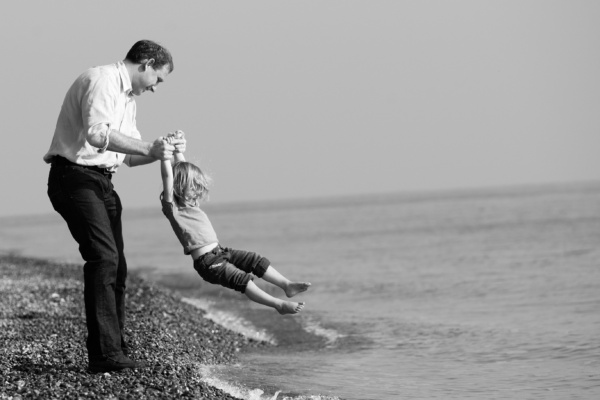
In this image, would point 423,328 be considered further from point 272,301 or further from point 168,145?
point 168,145

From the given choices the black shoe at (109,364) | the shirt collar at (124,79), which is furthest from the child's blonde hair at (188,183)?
the black shoe at (109,364)

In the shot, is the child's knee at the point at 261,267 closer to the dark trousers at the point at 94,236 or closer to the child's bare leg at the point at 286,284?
the child's bare leg at the point at 286,284

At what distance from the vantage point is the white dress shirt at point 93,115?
6402 mm

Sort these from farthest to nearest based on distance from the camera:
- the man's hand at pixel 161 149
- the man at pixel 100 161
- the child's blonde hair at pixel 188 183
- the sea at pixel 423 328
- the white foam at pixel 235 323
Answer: the white foam at pixel 235 323, the sea at pixel 423 328, the child's blonde hair at pixel 188 183, the man's hand at pixel 161 149, the man at pixel 100 161

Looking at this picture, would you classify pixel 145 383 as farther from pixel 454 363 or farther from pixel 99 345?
pixel 454 363

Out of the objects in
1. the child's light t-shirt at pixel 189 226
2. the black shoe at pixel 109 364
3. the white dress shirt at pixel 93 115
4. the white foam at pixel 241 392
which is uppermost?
the white dress shirt at pixel 93 115

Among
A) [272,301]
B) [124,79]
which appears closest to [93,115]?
[124,79]

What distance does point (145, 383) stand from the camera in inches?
270

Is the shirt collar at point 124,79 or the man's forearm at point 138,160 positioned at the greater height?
the shirt collar at point 124,79

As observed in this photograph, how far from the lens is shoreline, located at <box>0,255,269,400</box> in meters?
6.72

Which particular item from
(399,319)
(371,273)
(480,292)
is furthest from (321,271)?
(399,319)

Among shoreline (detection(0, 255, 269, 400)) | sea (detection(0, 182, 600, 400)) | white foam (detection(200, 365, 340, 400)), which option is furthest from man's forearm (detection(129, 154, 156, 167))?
sea (detection(0, 182, 600, 400))

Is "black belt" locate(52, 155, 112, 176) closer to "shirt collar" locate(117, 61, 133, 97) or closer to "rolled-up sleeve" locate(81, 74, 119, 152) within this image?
"rolled-up sleeve" locate(81, 74, 119, 152)

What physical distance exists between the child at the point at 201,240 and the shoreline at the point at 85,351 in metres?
0.89
